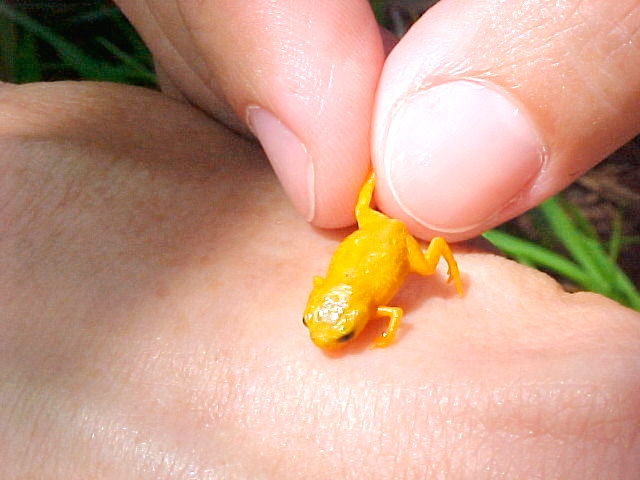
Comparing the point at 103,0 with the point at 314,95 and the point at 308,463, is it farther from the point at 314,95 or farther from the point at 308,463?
the point at 308,463

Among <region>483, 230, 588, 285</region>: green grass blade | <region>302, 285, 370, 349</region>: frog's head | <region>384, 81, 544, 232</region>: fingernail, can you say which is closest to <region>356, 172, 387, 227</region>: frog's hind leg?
<region>384, 81, 544, 232</region>: fingernail

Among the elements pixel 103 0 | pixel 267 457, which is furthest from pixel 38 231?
pixel 103 0

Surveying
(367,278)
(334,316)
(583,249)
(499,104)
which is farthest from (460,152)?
(583,249)

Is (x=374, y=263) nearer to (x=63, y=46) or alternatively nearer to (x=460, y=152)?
(x=460, y=152)

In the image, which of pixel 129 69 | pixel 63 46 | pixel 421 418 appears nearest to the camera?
pixel 421 418

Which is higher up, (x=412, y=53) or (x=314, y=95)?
(x=412, y=53)

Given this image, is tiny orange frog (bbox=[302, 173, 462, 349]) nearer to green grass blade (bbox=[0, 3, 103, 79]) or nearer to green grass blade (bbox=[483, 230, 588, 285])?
green grass blade (bbox=[483, 230, 588, 285])
